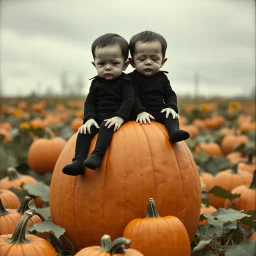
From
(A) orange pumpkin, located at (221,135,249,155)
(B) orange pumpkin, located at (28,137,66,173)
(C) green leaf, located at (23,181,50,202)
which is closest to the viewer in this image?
(C) green leaf, located at (23,181,50,202)

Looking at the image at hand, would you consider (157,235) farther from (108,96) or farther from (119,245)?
(108,96)

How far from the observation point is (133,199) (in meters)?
3.54

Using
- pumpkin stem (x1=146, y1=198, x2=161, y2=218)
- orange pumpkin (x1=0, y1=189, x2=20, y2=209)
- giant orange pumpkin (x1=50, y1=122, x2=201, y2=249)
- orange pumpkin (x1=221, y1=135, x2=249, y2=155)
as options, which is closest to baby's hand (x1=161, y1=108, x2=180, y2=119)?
giant orange pumpkin (x1=50, y1=122, x2=201, y2=249)

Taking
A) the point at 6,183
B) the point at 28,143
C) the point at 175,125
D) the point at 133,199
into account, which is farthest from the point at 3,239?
the point at 28,143

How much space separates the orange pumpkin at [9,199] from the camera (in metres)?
4.74

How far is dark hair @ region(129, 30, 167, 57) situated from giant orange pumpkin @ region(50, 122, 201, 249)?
0.59 metres

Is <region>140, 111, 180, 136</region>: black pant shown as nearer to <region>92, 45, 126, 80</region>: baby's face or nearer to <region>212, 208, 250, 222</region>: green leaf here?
<region>92, 45, 126, 80</region>: baby's face

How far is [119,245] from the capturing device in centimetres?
284

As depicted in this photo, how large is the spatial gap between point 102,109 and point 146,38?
2.02ft

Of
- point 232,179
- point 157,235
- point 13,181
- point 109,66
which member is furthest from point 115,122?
point 232,179

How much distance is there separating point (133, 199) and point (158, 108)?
809mm

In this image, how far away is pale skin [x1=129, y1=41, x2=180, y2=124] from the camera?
3803 millimetres

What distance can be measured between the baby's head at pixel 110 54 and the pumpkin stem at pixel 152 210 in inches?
39.6

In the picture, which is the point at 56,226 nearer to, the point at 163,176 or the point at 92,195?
the point at 92,195
